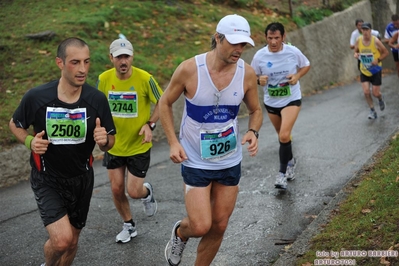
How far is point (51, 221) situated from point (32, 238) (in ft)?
7.54

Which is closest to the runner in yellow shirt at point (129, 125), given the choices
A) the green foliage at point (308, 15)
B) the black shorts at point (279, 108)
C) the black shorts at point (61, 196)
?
the black shorts at point (61, 196)

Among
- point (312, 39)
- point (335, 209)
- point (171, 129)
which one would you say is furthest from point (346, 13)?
point (171, 129)

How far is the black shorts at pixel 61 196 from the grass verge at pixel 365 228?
6.21ft

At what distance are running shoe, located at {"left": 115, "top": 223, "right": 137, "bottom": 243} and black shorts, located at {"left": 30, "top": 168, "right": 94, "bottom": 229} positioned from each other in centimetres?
143

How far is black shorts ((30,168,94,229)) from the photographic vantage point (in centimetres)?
497

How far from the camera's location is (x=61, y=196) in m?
5.11

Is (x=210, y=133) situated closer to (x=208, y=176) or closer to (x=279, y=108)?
(x=208, y=176)

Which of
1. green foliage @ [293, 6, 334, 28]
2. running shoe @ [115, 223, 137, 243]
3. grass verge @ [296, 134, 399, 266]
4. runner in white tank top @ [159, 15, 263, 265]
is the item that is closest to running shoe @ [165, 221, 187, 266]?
runner in white tank top @ [159, 15, 263, 265]

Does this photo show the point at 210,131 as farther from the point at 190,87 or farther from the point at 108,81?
the point at 108,81

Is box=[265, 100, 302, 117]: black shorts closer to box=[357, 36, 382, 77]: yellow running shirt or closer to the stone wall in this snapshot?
box=[357, 36, 382, 77]: yellow running shirt

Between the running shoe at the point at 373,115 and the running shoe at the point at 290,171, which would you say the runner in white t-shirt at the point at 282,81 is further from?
the running shoe at the point at 373,115

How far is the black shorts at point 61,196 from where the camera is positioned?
16.3 feet

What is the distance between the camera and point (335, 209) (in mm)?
6691

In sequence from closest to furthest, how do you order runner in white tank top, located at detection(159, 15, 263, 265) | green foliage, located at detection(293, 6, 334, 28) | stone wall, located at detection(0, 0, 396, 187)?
runner in white tank top, located at detection(159, 15, 263, 265) → stone wall, located at detection(0, 0, 396, 187) → green foliage, located at detection(293, 6, 334, 28)
